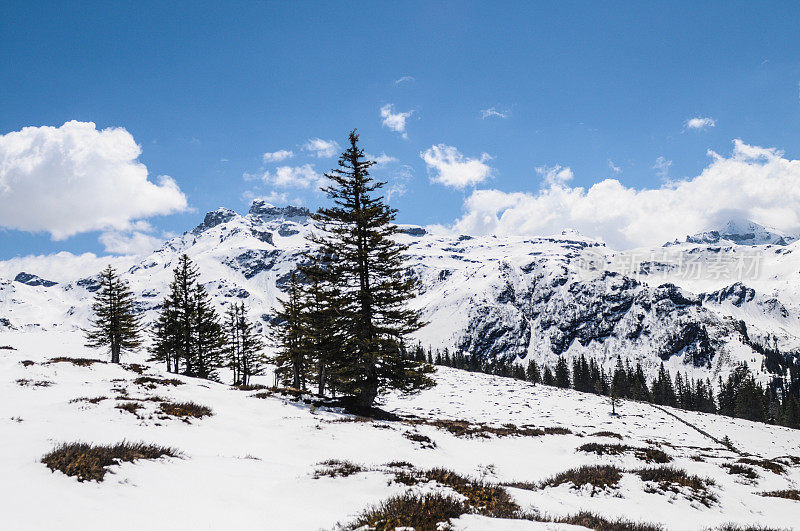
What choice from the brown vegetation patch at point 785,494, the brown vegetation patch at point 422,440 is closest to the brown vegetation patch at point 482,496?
the brown vegetation patch at point 422,440

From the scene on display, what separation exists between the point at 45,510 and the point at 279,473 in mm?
4772

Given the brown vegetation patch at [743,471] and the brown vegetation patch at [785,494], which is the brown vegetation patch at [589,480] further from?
the brown vegetation patch at [743,471]

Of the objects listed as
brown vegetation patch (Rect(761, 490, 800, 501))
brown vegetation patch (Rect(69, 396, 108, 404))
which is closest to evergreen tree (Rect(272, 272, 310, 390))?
brown vegetation patch (Rect(69, 396, 108, 404))

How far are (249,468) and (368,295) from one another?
535 inches

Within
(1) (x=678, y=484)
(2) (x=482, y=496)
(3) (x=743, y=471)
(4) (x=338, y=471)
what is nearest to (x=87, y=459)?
(4) (x=338, y=471)

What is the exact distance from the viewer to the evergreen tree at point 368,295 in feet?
74.1

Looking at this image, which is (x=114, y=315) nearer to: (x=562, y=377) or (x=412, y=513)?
(x=412, y=513)

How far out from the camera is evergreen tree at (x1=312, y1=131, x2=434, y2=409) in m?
22.6

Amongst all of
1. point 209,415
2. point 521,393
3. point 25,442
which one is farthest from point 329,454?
point 521,393

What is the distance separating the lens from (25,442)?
8.67 metres

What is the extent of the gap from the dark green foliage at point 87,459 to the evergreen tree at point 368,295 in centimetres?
1403

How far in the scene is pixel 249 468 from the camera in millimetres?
9508

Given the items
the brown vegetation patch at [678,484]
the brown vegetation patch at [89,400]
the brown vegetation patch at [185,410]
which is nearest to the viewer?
the brown vegetation patch at [678,484]

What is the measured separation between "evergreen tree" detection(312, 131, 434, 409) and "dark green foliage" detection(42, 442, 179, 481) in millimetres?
14034
